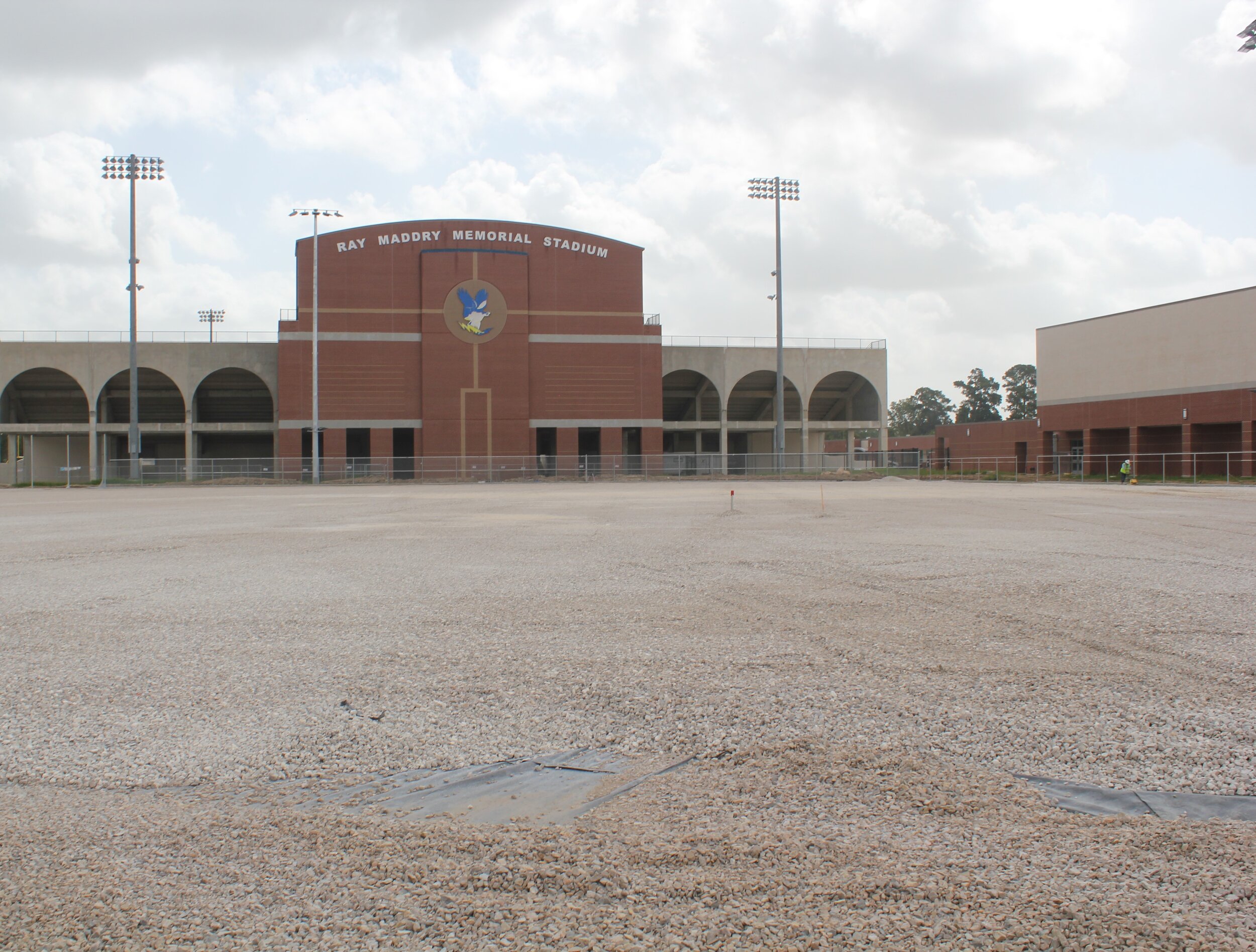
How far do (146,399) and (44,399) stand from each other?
7.36m

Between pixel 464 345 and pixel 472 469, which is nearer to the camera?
pixel 472 469

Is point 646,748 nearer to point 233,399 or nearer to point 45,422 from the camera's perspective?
point 233,399

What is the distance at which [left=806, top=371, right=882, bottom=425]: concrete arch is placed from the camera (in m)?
71.9

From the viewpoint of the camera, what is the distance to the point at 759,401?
77.1 metres

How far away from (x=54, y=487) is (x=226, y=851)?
5837 cm

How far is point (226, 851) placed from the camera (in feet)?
11.3

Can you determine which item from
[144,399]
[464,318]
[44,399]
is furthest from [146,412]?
[464,318]

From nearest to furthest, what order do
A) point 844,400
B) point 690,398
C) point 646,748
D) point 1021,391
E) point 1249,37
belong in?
point 646,748
point 1249,37
point 844,400
point 690,398
point 1021,391

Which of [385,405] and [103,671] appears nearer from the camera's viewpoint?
[103,671]

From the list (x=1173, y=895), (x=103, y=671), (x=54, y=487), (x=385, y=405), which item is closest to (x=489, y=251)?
(x=385, y=405)

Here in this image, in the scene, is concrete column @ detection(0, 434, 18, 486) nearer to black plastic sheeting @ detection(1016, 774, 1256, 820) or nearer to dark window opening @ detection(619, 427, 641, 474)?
dark window opening @ detection(619, 427, 641, 474)

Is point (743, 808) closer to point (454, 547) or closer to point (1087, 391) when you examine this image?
point (454, 547)

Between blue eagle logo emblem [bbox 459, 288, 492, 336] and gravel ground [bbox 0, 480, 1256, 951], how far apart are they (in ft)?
162

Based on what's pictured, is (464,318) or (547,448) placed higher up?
(464,318)
